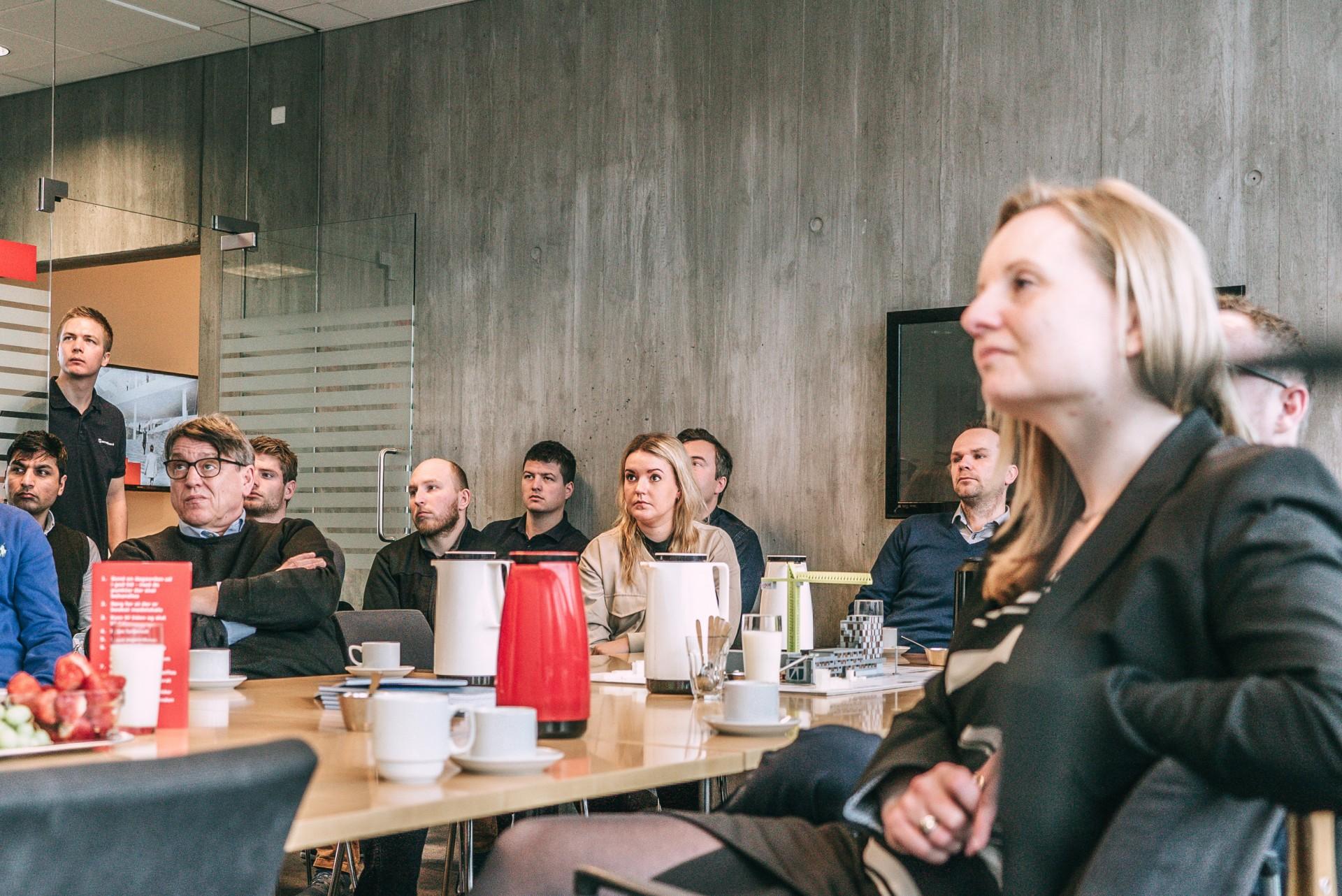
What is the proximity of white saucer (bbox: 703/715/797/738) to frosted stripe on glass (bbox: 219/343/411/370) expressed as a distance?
17.9ft

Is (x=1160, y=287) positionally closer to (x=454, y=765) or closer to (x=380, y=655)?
(x=454, y=765)

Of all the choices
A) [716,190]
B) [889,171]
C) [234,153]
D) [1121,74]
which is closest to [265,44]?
[234,153]

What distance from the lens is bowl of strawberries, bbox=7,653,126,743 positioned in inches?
64.4

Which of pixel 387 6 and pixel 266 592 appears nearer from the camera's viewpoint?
pixel 266 592

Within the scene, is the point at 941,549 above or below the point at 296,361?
below

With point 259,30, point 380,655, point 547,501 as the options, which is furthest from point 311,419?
point 380,655

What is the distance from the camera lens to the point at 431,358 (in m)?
7.22

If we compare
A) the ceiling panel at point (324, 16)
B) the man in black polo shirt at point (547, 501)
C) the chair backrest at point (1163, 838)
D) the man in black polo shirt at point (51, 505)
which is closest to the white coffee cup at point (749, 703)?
the chair backrest at point (1163, 838)

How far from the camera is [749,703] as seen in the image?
200cm

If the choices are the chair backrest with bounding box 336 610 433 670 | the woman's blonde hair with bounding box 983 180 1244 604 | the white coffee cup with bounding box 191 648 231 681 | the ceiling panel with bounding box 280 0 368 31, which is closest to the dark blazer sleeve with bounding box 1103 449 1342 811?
the woman's blonde hair with bounding box 983 180 1244 604

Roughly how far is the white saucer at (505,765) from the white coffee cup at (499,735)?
1 cm

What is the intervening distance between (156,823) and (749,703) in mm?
1067

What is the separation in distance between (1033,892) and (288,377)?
6269 millimetres

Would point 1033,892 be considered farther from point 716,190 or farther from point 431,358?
point 431,358
